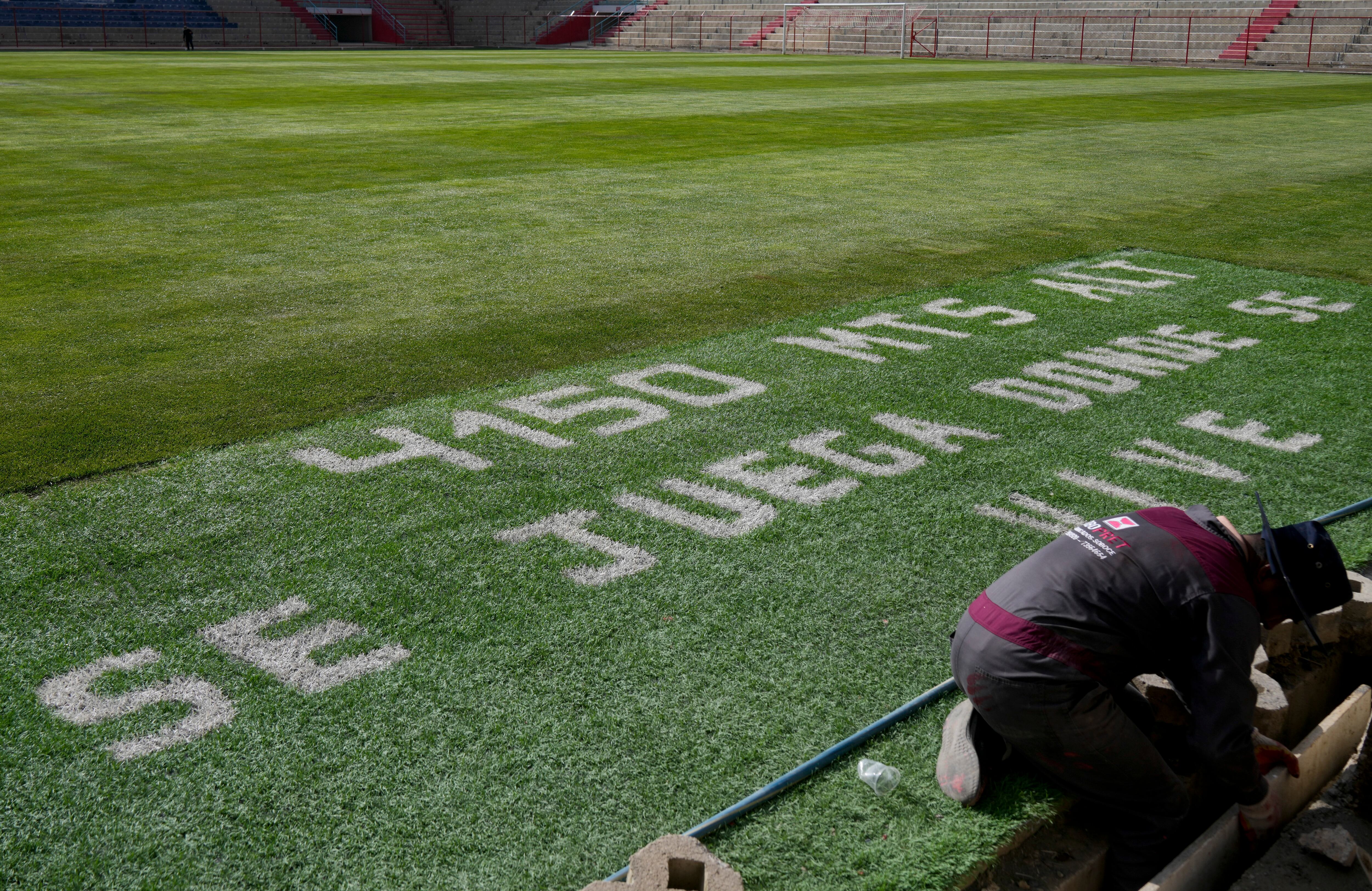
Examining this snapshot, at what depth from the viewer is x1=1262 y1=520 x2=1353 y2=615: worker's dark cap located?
2.87 meters

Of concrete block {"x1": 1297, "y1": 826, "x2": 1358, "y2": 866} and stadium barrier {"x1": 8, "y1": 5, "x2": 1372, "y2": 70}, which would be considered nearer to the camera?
concrete block {"x1": 1297, "y1": 826, "x2": 1358, "y2": 866}

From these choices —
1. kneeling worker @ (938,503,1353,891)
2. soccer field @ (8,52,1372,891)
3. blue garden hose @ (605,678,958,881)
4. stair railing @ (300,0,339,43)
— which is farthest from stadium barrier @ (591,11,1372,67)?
blue garden hose @ (605,678,958,881)

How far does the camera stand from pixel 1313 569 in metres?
2.89

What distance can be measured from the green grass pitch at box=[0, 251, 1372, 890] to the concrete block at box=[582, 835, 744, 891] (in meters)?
0.22

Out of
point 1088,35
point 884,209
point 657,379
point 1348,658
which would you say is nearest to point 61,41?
point 1088,35

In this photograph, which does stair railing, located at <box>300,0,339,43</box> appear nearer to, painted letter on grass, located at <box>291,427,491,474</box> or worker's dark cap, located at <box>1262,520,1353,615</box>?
painted letter on grass, located at <box>291,427,491,474</box>

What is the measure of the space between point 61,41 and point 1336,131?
149 ft

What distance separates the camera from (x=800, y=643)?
3709 mm

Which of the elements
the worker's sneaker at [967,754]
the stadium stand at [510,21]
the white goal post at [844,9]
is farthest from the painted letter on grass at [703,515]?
the stadium stand at [510,21]

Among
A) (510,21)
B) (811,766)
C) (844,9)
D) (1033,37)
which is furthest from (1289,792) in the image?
(510,21)

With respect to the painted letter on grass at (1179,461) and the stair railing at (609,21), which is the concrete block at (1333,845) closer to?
the painted letter on grass at (1179,461)

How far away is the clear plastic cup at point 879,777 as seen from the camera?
3.03 metres

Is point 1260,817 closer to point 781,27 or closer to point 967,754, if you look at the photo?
point 967,754

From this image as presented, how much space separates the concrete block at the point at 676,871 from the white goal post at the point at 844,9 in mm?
43684
